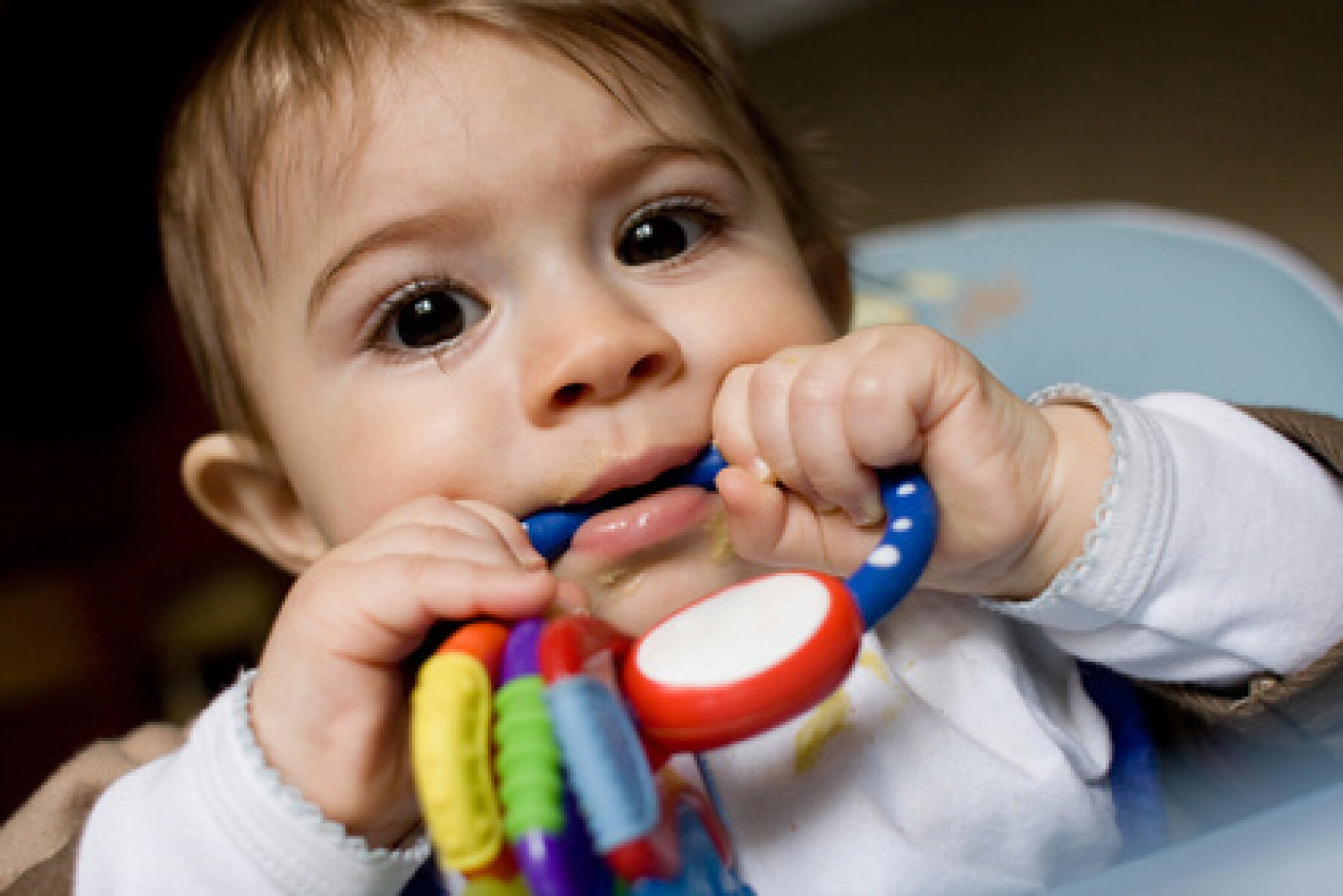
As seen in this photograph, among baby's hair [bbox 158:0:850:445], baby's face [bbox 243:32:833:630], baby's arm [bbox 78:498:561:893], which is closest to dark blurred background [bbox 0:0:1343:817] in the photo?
baby's hair [bbox 158:0:850:445]

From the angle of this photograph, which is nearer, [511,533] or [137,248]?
[511,533]

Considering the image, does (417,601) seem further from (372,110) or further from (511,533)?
(372,110)

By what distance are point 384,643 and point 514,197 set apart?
0.17 m

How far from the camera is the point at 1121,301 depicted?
0.75 metres

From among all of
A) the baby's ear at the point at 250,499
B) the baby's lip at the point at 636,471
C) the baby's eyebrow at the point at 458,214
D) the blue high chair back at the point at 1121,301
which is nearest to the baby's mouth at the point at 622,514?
the baby's lip at the point at 636,471

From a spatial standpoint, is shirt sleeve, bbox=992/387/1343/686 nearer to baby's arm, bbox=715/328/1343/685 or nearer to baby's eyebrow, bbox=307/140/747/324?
baby's arm, bbox=715/328/1343/685

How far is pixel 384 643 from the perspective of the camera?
372 millimetres

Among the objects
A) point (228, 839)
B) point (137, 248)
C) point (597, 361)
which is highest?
point (597, 361)

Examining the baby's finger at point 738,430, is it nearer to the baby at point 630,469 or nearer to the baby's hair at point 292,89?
the baby at point 630,469

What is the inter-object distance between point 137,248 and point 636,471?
32.0 inches

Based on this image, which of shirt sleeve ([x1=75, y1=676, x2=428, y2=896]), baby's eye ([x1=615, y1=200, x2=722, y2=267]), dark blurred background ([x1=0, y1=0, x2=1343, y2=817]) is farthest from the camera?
dark blurred background ([x1=0, y1=0, x2=1343, y2=817])

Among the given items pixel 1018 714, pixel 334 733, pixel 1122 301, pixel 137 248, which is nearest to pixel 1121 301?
pixel 1122 301

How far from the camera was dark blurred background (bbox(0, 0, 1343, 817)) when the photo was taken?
3.17 feet

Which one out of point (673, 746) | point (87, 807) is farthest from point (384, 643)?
point (87, 807)
